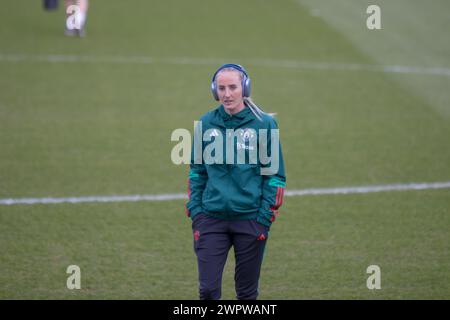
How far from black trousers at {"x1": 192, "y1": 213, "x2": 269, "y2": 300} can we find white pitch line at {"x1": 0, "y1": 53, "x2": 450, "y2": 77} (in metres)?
11.5

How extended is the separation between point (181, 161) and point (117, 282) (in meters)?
4.25

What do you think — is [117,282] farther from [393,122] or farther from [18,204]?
[393,122]

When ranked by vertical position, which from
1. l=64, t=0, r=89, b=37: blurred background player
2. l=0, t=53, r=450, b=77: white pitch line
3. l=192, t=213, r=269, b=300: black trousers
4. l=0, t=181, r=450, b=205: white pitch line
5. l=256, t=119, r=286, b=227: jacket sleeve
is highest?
l=64, t=0, r=89, b=37: blurred background player

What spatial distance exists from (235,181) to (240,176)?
2.6 inches

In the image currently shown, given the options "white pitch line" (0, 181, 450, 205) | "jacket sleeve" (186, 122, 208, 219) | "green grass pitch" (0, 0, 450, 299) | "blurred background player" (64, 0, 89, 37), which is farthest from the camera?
"blurred background player" (64, 0, 89, 37)

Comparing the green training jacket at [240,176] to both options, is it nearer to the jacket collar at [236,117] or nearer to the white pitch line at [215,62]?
the jacket collar at [236,117]

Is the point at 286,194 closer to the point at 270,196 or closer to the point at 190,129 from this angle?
the point at 190,129

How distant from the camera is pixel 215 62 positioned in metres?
18.2

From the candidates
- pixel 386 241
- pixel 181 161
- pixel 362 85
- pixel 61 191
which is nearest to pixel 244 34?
pixel 362 85

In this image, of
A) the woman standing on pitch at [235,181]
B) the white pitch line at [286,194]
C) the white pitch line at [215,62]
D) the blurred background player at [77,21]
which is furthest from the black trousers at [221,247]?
the blurred background player at [77,21]

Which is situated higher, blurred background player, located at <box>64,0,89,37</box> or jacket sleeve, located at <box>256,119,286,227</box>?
blurred background player, located at <box>64,0,89,37</box>

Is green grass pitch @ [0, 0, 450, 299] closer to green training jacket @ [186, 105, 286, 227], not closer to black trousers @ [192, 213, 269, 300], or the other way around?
black trousers @ [192, 213, 269, 300]

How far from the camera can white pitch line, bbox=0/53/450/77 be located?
1775 cm

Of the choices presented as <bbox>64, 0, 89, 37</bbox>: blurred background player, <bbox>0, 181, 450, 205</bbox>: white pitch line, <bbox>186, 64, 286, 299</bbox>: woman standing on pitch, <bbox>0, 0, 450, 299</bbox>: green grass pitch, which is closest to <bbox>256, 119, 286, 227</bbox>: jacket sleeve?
<bbox>186, 64, 286, 299</bbox>: woman standing on pitch
